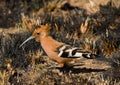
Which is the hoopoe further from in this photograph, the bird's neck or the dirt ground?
the dirt ground

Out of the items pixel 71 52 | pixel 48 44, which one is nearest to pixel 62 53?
pixel 71 52

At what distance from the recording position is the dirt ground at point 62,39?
6680mm

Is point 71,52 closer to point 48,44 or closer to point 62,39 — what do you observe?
point 48,44

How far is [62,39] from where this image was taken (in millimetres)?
8070

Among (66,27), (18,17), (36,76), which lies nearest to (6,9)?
(18,17)

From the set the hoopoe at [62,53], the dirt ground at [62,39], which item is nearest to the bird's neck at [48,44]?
the hoopoe at [62,53]

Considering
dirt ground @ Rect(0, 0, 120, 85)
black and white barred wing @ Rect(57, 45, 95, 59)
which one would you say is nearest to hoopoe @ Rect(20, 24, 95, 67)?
black and white barred wing @ Rect(57, 45, 95, 59)

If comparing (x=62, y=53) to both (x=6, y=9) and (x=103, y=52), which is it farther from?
(x=6, y=9)

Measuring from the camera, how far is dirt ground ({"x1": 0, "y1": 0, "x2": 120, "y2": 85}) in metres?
6.68

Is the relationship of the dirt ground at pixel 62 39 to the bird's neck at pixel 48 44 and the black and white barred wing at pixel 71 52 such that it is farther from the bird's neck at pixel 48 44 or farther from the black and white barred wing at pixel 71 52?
the bird's neck at pixel 48 44

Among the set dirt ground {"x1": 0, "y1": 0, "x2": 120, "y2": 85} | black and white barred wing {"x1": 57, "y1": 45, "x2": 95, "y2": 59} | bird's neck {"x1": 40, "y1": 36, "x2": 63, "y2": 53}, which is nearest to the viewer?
black and white barred wing {"x1": 57, "y1": 45, "x2": 95, "y2": 59}

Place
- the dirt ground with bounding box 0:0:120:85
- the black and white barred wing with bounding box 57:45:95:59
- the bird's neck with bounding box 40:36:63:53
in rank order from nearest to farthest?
1. the black and white barred wing with bounding box 57:45:95:59
2. the bird's neck with bounding box 40:36:63:53
3. the dirt ground with bounding box 0:0:120:85

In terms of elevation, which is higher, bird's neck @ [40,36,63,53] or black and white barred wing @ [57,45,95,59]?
bird's neck @ [40,36,63,53]

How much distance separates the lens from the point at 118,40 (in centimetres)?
797
